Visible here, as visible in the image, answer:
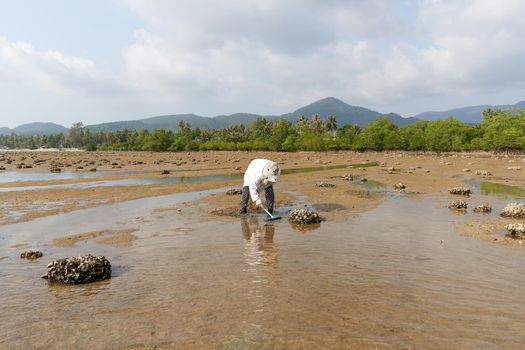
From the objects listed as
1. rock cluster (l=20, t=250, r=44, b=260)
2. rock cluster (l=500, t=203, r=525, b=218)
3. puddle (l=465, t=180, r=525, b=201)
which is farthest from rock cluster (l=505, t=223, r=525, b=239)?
rock cluster (l=20, t=250, r=44, b=260)

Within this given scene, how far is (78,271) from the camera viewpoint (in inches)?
330

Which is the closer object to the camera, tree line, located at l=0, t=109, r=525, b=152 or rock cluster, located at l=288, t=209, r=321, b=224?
rock cluster, located at l=288, t=209, r=321, b=224

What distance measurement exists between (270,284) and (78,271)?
4.56 metres

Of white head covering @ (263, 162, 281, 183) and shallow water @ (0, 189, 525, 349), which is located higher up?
white head covering @ (263, 162, 281, 183)

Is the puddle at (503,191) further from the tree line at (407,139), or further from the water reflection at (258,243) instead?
the tree line at (407,139)

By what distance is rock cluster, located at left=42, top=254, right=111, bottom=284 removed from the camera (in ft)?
27.2

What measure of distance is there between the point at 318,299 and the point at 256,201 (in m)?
7.88

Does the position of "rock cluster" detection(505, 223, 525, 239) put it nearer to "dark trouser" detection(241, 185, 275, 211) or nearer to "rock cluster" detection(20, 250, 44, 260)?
"dark trouser" detection(241, 185, 275, 211)

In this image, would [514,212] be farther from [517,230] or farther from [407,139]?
[407,139]

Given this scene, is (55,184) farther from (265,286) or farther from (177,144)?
(177,144)

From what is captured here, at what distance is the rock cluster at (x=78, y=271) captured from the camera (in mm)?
8289

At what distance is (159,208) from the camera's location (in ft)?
64.1

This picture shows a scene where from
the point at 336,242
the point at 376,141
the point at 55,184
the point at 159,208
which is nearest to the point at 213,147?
the point at 376,141

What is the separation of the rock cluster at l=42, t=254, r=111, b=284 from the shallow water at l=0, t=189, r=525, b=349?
1.06 ft
